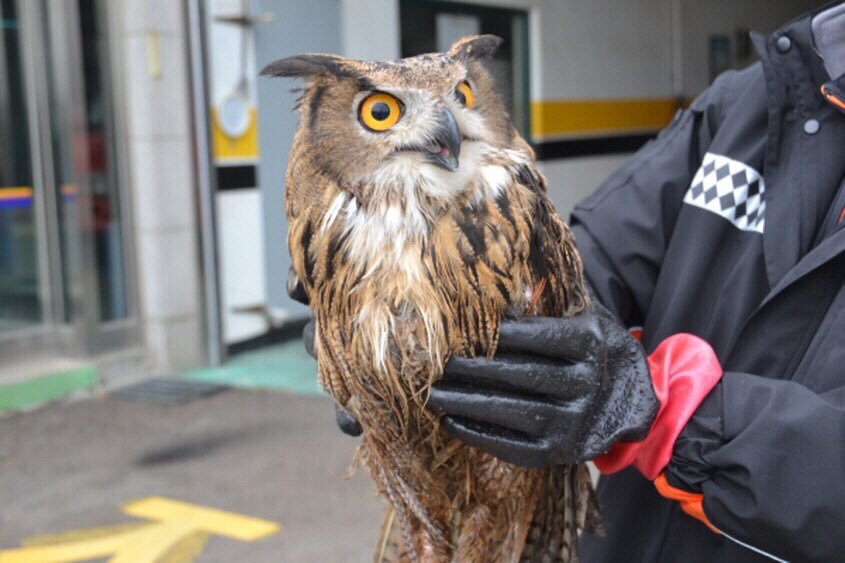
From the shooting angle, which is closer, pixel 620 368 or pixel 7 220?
pixel 620 368

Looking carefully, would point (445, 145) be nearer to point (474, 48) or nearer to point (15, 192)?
point (474, 48)

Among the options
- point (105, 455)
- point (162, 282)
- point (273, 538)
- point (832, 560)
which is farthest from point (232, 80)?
point (832, 560)

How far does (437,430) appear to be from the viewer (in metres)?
1.46

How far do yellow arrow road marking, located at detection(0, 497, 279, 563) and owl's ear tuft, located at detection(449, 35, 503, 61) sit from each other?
8.78ft

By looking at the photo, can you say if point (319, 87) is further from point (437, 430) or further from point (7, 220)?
point (7, 220)

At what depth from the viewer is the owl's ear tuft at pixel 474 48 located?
4.98 ft

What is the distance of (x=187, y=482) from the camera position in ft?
14.2

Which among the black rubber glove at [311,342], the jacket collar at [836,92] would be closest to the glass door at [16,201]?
the black rubber glove at [311,342]

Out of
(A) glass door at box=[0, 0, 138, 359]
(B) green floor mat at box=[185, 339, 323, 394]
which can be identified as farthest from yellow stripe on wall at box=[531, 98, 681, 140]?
(A) glass door at box=[0, 0, 138, 359]

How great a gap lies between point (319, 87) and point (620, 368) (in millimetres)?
652

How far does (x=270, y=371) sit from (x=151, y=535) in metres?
2.36

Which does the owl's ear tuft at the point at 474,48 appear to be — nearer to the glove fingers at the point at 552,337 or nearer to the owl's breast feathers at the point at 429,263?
the owl's breast feathers at the point at 429,263

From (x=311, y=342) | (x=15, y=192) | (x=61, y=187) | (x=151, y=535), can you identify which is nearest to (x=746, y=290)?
(x=311, y=342)

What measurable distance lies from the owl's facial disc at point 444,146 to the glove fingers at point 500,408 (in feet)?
1.14
